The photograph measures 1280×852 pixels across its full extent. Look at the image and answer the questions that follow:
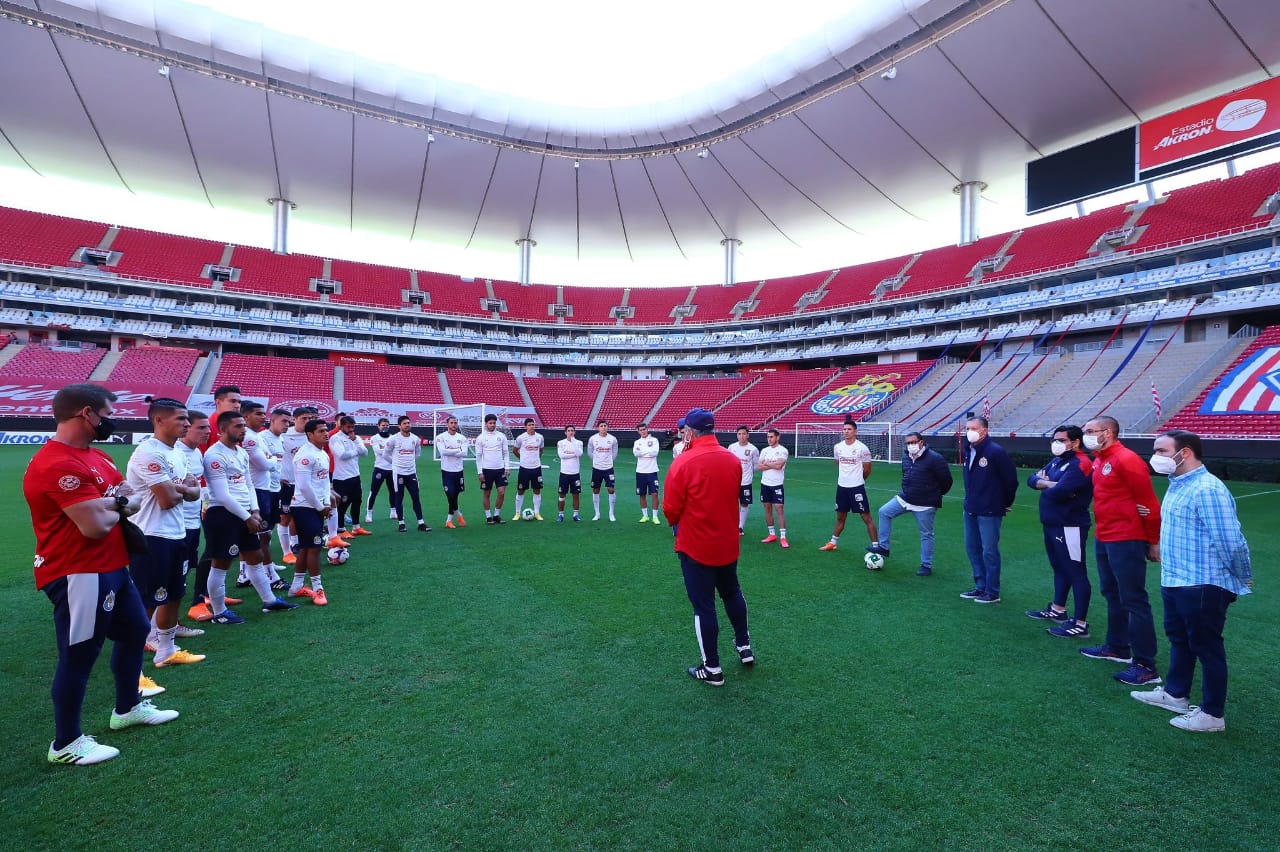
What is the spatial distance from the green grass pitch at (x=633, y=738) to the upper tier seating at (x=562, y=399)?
1404 inches

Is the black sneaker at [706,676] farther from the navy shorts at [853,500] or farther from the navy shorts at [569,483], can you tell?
the navy shorts at [569,483]

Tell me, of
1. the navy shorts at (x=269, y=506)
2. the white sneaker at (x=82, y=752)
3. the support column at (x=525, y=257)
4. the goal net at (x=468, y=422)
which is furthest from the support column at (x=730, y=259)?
the white sneaker at (x=82, y=752)

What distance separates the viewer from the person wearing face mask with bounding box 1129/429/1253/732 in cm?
345

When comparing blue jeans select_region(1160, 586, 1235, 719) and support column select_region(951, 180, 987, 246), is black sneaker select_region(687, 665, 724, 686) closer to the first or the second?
blue jeans select_region(1160, 586, 1235, 719)

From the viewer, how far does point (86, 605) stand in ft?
9.80

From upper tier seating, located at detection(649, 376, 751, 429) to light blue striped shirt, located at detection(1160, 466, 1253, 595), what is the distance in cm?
3563

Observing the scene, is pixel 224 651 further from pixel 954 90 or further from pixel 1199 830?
pixel 954 90

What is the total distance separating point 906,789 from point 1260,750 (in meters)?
2.26

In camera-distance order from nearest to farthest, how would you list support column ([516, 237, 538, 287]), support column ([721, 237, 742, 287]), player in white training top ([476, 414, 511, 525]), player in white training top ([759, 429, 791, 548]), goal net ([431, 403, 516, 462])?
player in white training top ([759, 429, 791, 548]), player in white training top ([476, 414, 511, 525]), goal net ([431, 403, 516, 462]), support column ([721, 237, 742, 287]), support column ([516, 237, 538, 287])

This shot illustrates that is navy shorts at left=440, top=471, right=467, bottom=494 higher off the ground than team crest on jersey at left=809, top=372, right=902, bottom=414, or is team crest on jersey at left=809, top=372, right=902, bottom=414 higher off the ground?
team crest on jersey at left=809, top=372, right=902, bottom=414

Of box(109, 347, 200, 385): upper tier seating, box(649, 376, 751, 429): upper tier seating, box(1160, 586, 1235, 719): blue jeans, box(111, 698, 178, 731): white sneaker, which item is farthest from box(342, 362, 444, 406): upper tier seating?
box(1160, 586, 1235, 719): blue jeans

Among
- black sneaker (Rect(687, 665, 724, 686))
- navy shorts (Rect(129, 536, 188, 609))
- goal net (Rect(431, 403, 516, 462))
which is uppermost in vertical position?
goal net (Rect(431, 403, 516, 462))

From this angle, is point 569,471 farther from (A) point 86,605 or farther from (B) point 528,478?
(A) point 86,605

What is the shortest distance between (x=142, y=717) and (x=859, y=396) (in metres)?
35.4
